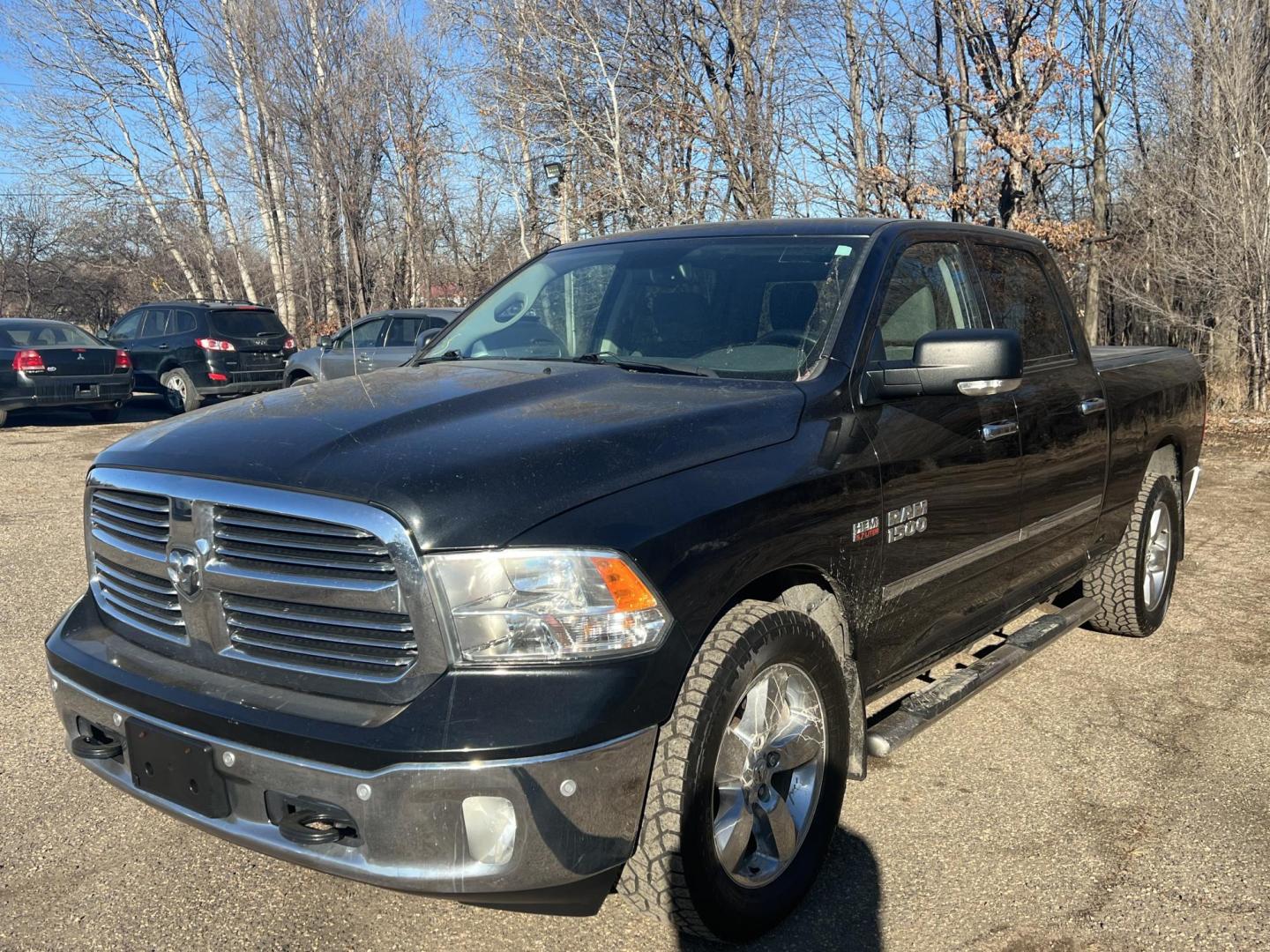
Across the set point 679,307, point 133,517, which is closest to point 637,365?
point 679,307

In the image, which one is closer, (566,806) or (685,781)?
(566,806)

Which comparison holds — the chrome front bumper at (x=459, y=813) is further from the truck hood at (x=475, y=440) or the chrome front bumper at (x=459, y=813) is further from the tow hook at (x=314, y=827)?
the truck hood at (x=475, y=440)

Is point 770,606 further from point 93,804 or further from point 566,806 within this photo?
point 93,804

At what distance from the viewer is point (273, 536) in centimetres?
234

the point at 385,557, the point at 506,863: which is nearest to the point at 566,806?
the point at 506,863

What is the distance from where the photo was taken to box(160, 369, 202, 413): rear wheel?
15828 millimetres

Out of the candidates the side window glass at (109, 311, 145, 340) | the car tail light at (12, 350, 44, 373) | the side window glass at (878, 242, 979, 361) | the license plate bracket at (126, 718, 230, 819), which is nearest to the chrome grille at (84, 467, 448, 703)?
the license plate bracket at (126, 718, 230, 819)

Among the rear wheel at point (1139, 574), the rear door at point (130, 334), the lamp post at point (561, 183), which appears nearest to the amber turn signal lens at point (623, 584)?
the rear wheel at point (1139, 574)

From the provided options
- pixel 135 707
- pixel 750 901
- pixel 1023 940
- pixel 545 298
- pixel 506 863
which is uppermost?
pixel 545 298

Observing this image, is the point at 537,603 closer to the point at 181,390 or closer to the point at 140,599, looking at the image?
the point at 140,599

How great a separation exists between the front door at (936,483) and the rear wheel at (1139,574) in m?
1.41

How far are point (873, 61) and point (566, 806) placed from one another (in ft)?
63.8

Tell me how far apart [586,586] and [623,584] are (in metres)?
0.08

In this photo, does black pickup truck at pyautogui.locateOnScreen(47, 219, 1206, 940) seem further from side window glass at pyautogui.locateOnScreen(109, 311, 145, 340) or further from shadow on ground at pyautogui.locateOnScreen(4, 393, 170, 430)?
side window glass at pyautogui.locateOnScreen(109, 311, 145, 340)
